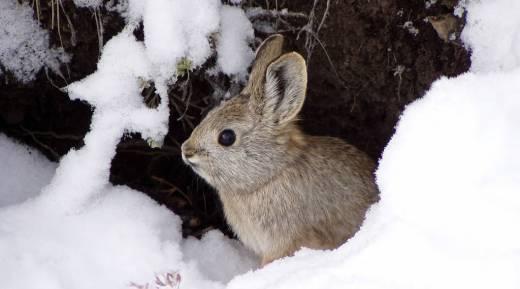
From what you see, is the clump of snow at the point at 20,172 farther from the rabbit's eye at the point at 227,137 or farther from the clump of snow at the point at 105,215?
the rabbit's eye at the point at 227,137

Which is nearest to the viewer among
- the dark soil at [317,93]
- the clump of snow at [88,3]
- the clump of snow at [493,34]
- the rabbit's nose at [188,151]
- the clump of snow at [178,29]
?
the clump of snow at [493,34]

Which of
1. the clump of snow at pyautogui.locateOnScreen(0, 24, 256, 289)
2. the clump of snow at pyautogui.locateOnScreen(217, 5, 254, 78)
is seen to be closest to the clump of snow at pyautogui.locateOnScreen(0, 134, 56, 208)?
the clump of snow at pyautogui.locateOnScreen(0, 24, 256, 289)

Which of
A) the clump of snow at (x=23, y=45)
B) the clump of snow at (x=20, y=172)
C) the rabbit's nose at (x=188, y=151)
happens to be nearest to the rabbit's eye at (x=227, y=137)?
the rabbit's nose at (x=188, y=151)

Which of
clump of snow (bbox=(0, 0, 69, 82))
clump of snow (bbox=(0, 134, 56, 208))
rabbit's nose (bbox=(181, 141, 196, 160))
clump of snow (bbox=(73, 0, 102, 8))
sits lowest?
clump of snow (bbox=(0, 134, 56, 208))

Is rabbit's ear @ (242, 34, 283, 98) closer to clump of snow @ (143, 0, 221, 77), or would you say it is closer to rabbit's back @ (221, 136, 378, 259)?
clump of snow @ (143, 0, 221, 77)

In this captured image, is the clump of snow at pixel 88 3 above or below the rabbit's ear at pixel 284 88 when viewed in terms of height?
above

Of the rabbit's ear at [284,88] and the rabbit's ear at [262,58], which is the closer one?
the rabbit's ear at [284,88]

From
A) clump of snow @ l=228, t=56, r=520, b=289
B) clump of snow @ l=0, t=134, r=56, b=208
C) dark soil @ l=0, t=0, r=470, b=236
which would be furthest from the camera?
clump of snow @ l=0, t=134, r=56, b=208

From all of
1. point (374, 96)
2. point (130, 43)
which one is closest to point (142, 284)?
point (130, 43)
